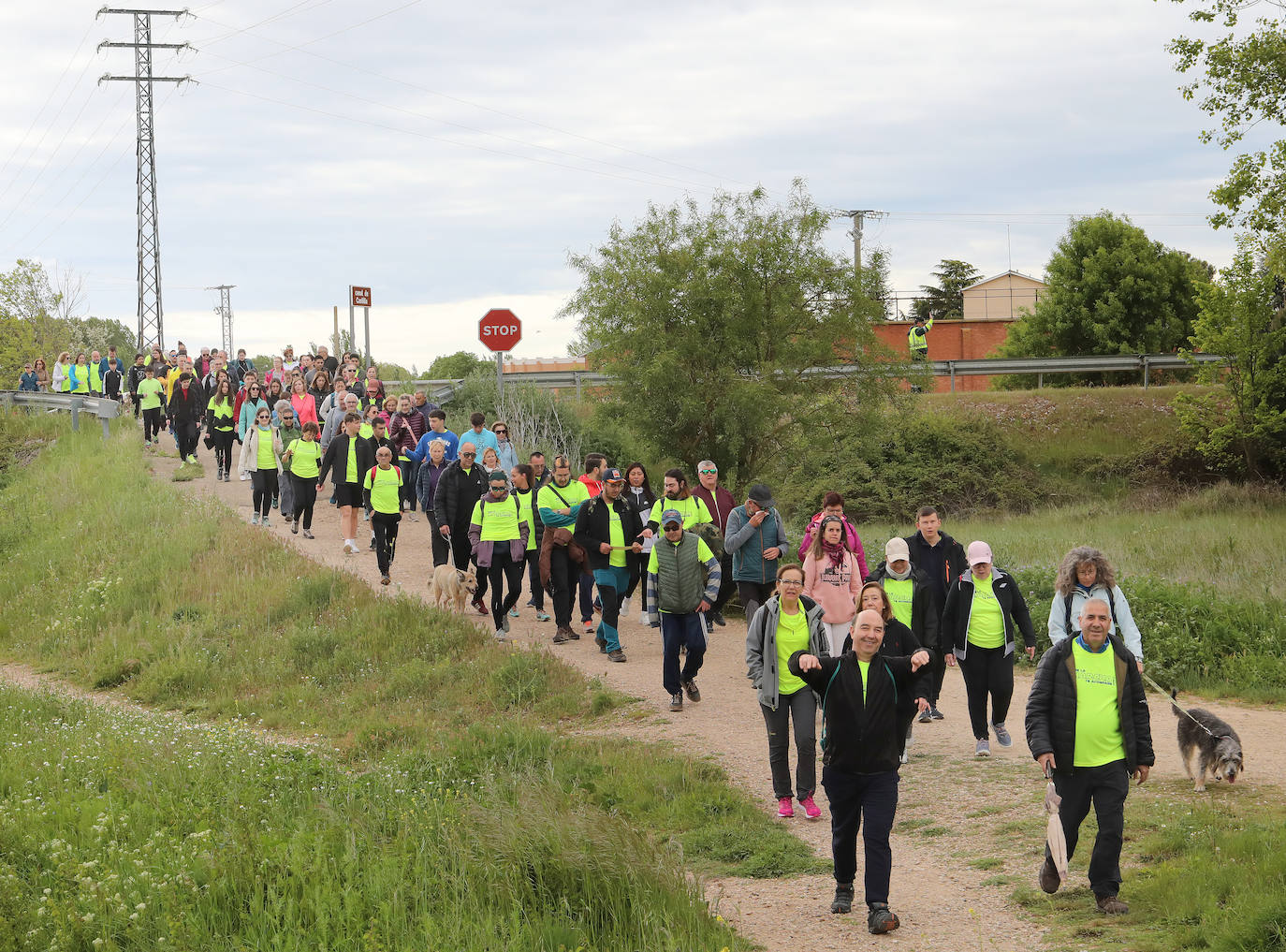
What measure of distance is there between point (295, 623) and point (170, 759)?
5.37 metres

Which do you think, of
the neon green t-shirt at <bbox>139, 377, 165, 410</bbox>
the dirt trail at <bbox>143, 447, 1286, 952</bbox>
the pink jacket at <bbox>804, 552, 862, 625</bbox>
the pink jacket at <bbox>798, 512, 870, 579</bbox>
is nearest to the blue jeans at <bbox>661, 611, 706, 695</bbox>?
the dirt trail at <bbox>143, 447, 1286, 952</bbox>

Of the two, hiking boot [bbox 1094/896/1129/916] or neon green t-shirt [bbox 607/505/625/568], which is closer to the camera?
hiking boot [bbox 1094/896/1129/916]

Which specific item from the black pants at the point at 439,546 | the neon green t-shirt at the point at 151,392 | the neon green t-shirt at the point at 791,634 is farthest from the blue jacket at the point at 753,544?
the neon green t-shirt at the point at 151,392

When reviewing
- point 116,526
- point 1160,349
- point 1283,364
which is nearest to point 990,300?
point 1160,349

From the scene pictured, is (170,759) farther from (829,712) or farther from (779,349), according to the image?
(779,349)

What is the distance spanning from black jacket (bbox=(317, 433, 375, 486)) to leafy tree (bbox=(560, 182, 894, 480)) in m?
5.57

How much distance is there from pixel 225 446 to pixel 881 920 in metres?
→ 19.2

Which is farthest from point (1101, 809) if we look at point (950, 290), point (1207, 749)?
point (950, 290)

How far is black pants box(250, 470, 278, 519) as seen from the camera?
62.0 feet

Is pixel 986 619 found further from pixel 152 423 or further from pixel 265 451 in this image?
pixel 152 423

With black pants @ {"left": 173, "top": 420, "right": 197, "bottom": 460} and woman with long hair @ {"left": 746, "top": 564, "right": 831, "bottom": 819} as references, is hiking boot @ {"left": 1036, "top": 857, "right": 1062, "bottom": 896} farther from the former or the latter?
black pants @ {"left": 173, "top": 420, "right": 197, "bottom": 460}

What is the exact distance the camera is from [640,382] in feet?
69.9

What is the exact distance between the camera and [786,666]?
8359 millimetres

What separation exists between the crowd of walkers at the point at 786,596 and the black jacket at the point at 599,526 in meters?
0.02
